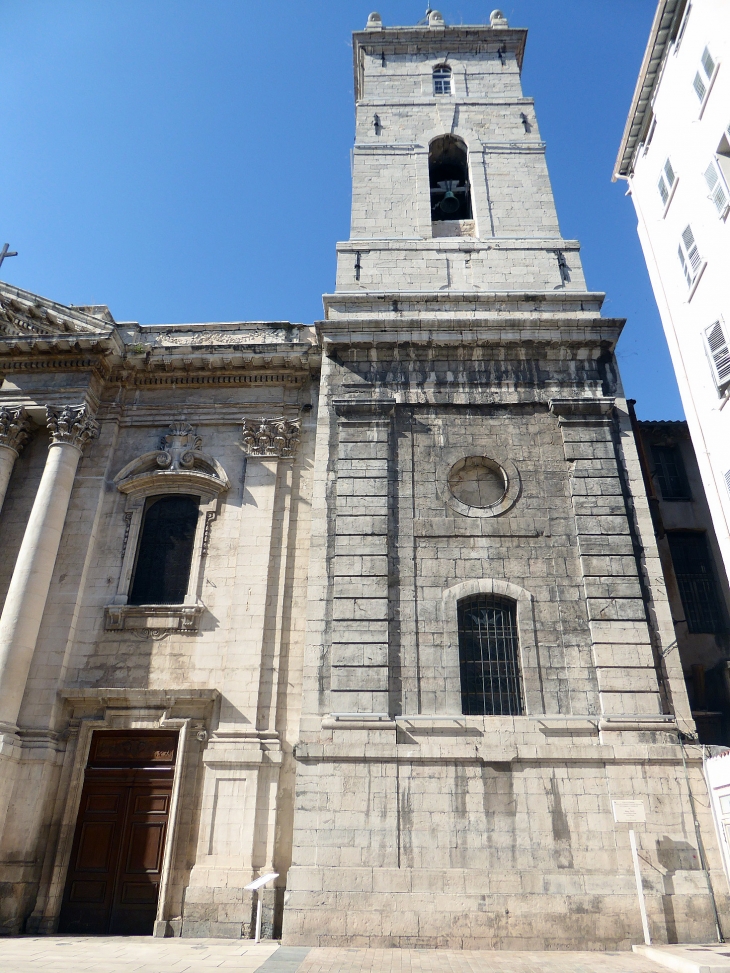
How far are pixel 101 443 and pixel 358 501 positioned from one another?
6.70 metres

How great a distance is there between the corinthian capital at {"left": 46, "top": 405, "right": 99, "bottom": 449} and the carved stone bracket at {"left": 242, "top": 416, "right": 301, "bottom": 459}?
3.58m

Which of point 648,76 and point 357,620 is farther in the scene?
point 648,76

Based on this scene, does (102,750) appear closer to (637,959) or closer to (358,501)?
(358,501)

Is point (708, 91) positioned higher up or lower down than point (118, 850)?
higher up

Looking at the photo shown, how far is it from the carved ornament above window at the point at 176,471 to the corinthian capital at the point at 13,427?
248 centimetres

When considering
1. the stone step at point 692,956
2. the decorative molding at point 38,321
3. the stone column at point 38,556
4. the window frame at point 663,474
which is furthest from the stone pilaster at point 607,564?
the decorative molding at point 38,321

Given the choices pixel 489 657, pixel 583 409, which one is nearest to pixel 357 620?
pixel 489 657

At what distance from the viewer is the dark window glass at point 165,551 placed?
1463 cm

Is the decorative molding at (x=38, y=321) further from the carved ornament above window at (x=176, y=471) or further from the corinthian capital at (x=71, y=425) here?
the carved ornament above window at (x=176, y=471)

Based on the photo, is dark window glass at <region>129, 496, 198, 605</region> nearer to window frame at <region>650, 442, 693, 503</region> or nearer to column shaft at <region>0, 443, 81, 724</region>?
column shaft at <region>0, 443, 81, 724</region>

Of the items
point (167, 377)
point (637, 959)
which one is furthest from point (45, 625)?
point (637, 959)

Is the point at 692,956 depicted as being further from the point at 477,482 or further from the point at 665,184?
the point at 665,184

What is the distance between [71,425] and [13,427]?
1.43 metres

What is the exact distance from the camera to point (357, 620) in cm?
1238
